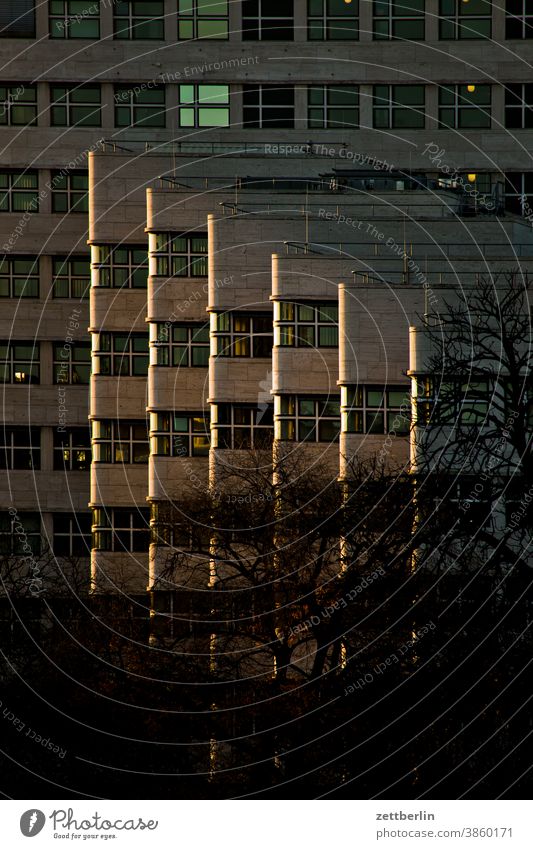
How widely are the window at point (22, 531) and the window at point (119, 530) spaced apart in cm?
356

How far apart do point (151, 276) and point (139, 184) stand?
7.31 metres

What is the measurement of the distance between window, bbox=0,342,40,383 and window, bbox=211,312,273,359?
2489 cm

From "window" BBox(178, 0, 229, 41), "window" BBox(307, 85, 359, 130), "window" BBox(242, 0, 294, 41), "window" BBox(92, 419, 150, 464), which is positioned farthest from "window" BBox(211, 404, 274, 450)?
"window" BBox(178, 0, 229, 41)

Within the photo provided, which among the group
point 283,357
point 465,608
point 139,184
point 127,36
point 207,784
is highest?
point 127,36

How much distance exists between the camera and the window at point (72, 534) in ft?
433

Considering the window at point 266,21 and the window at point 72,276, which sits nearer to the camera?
the window at point 266,21

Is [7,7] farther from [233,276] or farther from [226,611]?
[226,611]

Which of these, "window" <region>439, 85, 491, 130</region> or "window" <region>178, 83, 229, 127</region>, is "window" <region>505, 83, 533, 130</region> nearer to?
"window" <region>439, 85, 491, 130</region>

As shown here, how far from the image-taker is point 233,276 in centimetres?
11206

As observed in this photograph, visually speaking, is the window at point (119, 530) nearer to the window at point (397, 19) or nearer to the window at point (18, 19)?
the window at point (18, 19)

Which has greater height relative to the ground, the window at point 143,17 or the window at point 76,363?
the window at point 143,17

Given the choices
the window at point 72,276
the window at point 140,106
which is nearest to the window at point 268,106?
the window at point 140,106
